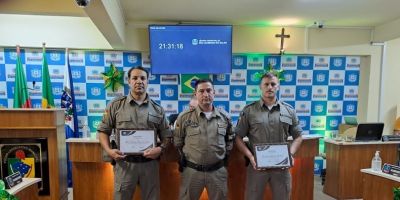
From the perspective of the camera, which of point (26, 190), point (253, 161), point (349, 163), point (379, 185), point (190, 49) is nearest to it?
point (26, 190)

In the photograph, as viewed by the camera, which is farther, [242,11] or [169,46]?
[169,46]

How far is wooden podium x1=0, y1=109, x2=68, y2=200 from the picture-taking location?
2.99 metres

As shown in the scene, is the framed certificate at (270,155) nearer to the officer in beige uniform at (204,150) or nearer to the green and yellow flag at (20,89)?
the officer in beige uniform at (204,150)

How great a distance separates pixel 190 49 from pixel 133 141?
239 centimetres

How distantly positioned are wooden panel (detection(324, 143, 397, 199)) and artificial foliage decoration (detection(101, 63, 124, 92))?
3.38 meters

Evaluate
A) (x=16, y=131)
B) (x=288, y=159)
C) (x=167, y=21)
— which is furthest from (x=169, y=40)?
(x=288, y=159)

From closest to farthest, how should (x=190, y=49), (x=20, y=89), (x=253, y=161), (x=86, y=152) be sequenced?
(x=253, y=161)
(x=86, y=152)
(x=20, y=89)
(x=190, y=49)

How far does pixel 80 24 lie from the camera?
4.16m

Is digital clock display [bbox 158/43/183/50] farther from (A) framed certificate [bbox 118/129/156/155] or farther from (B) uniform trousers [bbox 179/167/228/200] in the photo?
(B) uniform trousers [bbox 179/167/228/200]

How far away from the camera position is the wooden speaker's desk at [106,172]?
2.73 metres

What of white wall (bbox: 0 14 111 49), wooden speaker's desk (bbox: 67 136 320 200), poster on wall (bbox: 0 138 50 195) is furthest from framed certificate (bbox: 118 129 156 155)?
white wall (bbox: 0 14 111 49)

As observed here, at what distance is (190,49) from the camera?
4199mm

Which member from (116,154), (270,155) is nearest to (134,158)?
(116,154)

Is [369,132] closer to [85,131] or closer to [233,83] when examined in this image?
[233,83]
